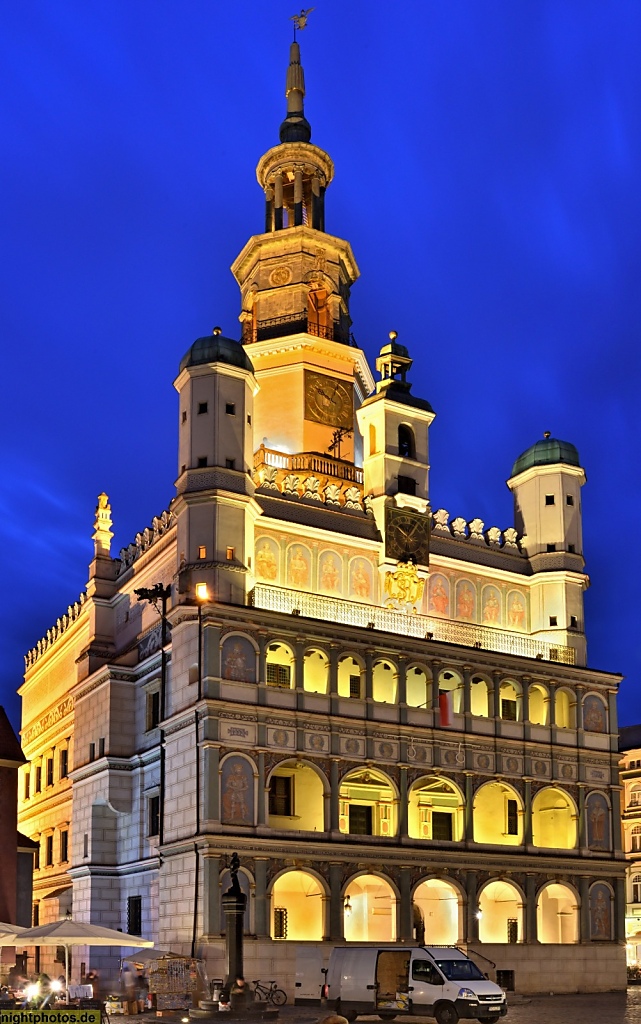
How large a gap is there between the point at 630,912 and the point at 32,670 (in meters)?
47.7

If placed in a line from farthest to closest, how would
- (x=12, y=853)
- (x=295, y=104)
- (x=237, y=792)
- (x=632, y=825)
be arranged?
1. (x=632, y=825)
2. (x=295, y=104)
3. (x=12, y=853)
4. (x=237, y=792)

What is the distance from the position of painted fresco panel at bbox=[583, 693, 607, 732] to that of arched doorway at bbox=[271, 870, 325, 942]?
17917 millimetres

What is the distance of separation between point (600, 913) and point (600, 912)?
51 mm

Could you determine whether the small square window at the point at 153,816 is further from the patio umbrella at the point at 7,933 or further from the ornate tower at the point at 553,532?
the ornate tower at the point at 553,532

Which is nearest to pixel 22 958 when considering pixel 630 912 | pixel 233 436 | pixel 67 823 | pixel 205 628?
pixel 67 823

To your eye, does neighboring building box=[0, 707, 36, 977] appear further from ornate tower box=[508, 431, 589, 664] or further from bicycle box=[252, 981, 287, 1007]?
ornate tower box=[508, 431, 589, 664]

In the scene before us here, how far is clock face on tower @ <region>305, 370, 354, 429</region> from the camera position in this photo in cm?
7219

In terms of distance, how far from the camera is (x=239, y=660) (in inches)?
2334

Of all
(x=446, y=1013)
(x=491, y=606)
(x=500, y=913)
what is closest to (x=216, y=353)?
(x=491, y=606)

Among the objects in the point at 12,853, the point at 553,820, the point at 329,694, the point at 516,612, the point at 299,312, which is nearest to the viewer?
the point at 329,694

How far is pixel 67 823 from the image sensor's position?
76625 mm

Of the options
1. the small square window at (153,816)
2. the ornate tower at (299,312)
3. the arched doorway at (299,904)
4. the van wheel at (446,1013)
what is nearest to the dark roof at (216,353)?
the ornate tower at (299,312)

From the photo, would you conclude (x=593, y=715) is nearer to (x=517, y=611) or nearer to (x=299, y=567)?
(x=517, y=611)

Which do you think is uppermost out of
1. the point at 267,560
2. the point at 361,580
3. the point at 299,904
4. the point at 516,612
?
the point at 267,560
